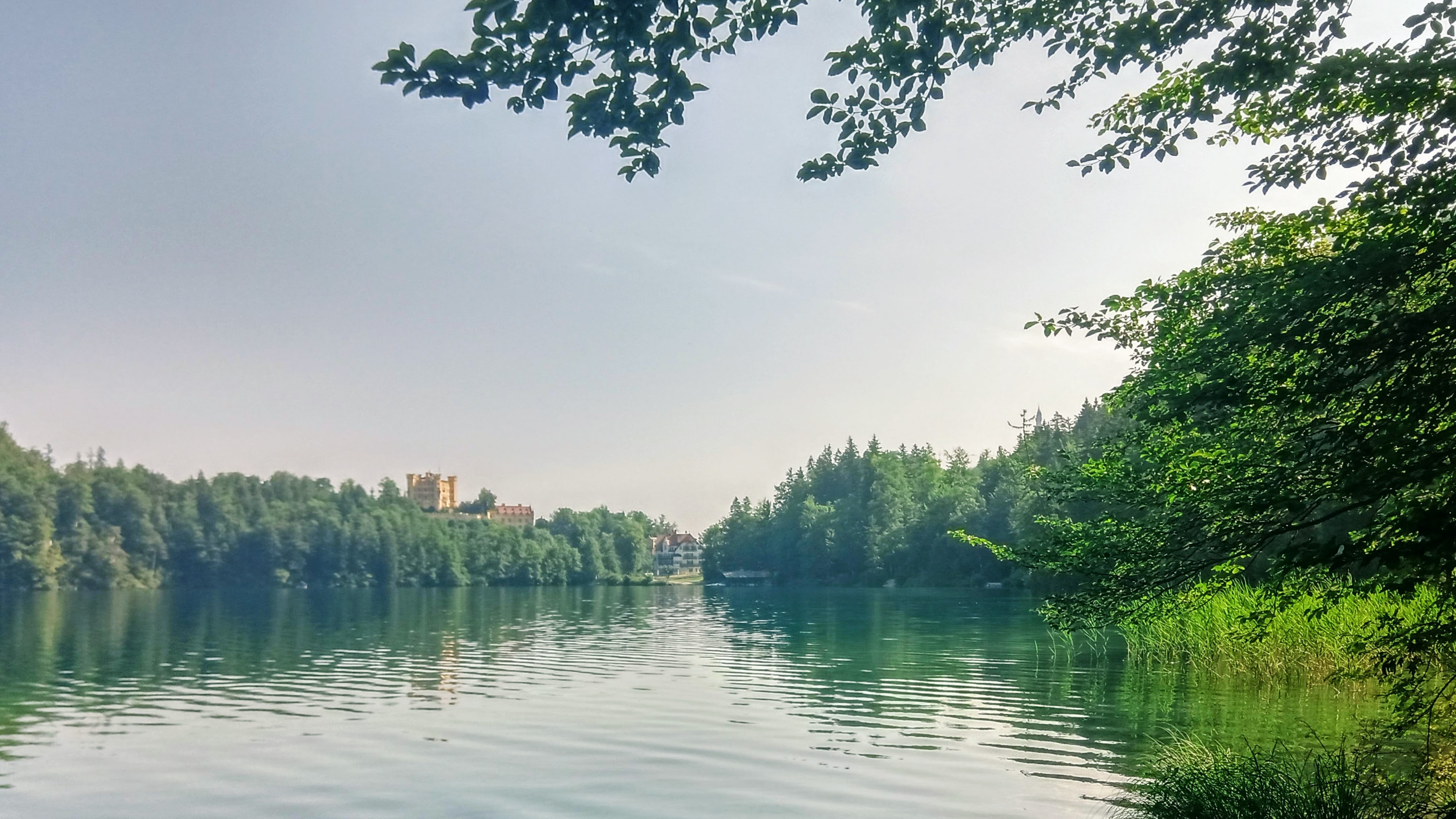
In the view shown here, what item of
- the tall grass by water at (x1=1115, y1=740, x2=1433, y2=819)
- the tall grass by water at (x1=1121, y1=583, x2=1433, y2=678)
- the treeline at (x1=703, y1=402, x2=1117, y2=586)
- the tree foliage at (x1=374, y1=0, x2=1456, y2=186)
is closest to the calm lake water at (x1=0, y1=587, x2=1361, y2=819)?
the tall grass by water at (x1=1121, y1=583, x2=1433, y2=678)

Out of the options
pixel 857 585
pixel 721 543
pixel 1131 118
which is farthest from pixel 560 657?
pixel 721 543

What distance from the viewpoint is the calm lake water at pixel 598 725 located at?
52.3 ft

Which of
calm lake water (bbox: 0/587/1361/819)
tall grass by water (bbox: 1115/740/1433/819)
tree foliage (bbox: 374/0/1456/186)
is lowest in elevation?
calm lake water (bbox: 0/587/1361/819)

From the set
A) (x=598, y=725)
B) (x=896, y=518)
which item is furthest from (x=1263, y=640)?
(x=896, y=518)

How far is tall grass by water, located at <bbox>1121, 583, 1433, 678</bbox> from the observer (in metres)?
21.3

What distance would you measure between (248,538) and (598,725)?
152 m

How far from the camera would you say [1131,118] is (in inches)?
458

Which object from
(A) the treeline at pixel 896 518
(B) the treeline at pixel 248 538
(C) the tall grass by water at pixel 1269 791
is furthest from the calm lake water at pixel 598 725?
(B) the treeline at pixel 248 538

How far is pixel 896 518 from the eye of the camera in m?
152

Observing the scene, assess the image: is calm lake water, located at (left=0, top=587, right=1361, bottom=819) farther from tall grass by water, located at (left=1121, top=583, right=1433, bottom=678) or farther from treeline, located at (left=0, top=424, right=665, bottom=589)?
treeline, located at (left=0, top=424, right=665, bottom=589)

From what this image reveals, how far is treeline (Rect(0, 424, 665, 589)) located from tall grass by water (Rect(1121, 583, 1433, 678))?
130897 mm

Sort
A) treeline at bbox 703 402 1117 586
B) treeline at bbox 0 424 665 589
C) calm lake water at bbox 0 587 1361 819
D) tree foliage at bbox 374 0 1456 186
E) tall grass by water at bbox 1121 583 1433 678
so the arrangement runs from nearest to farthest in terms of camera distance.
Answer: tree foliage at bbox 374 0 1456 186
calm lake water at bbox 0 587 1361 819
tall grass by water at bbox 1121 583 1433 678
treeline at bbox 703 402 1117 586
treeline at bbox 0 424 665 589

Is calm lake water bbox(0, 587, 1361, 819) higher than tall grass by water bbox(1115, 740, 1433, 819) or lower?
lower

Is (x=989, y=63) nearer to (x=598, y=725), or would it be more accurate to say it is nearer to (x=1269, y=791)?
(x=1269, y=791)
